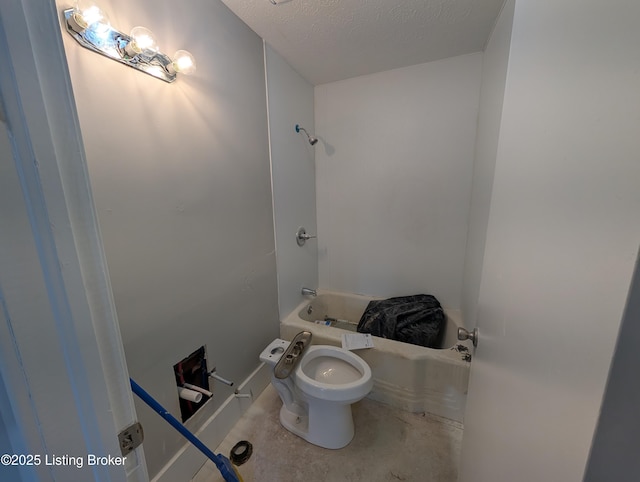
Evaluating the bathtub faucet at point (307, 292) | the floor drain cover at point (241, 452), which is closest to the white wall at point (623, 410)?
the floor drain cover at point (241, 452)

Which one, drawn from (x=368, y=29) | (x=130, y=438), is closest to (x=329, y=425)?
(x=130, y=438)

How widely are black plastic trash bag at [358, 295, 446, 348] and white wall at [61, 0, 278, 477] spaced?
0.95 metres

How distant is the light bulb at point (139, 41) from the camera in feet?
2.78

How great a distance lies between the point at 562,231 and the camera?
364 millimetres

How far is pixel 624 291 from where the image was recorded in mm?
243

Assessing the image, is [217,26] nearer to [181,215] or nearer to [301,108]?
[301,108]

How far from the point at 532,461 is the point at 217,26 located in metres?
1.88

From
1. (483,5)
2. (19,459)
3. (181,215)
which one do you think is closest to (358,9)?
(483,5)

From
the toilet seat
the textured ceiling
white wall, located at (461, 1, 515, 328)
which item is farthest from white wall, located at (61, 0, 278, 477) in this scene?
white wall, located at (461, 1, 515, 328)

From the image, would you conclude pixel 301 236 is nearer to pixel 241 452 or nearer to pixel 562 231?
pixel 241 452

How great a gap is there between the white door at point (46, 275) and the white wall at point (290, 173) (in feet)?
4.51

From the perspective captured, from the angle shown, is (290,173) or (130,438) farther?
(290,173)

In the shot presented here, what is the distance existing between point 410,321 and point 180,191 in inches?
68.7

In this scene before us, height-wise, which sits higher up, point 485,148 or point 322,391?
point 485,148
